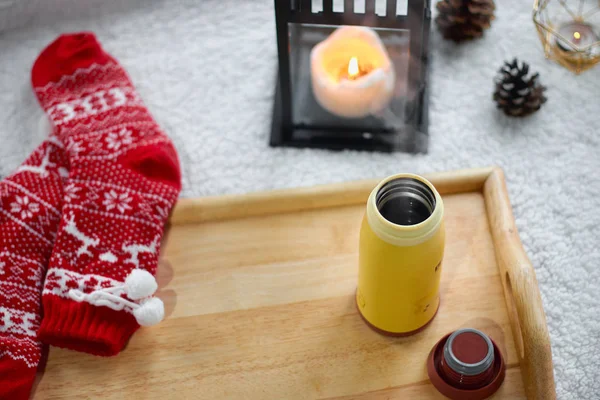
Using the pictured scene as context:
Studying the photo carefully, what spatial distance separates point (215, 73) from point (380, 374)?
484 mm

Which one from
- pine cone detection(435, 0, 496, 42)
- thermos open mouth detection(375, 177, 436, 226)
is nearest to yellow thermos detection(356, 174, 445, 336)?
thermos open mouth detection(375, 177, 436, 226)

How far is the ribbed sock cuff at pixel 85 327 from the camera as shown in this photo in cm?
71

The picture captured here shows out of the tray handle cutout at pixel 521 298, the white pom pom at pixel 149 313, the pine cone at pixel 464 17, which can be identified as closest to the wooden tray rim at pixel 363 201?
the tray handle cutout at pixel 521 298

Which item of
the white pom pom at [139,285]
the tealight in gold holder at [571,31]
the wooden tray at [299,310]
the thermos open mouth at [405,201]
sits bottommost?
the wooden tray at [299,310]

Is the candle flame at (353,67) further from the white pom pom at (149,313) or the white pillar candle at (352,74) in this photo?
the white pom pom at (149,313)

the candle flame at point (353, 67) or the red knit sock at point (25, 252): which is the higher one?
the candle flame at point (353, 67)

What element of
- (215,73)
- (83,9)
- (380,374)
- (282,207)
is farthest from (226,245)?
(83,9)

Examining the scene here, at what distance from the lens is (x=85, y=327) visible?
2.35 ft

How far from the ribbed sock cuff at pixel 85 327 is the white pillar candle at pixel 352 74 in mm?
325

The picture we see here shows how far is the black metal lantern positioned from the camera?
30.3 inches

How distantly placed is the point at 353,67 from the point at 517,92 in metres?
0.22

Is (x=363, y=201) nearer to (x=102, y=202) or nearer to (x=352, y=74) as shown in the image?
(x=352, y=74)

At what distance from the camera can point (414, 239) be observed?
600 mm

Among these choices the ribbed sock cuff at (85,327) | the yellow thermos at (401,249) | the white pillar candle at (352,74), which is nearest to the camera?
the yellow thermos at (401,249)
